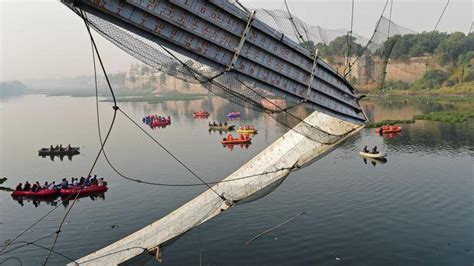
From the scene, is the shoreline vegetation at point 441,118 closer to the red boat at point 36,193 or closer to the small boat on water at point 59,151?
the small boat on water at point 59,151

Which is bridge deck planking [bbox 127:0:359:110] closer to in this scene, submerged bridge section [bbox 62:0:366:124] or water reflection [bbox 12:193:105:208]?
submerged bridge section [bbox 62:0:366:124]

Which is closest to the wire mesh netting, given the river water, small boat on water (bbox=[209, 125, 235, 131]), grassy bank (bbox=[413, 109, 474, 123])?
the river water

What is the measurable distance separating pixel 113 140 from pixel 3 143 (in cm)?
2600

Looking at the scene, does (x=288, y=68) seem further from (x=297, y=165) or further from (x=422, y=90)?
(x=422, y=90)

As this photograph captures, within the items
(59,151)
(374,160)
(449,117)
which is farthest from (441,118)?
(59,151)

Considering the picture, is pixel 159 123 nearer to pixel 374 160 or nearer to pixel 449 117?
pixel 374 160

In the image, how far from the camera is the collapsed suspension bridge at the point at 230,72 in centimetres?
1516

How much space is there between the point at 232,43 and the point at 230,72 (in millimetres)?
1343

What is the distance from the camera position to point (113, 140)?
82375mm

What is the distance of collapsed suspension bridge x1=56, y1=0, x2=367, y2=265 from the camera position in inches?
597

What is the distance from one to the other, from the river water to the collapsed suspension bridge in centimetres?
495

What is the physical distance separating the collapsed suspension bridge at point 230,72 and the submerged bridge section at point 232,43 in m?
0.04

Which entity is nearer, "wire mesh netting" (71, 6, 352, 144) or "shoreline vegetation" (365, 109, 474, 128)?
"wire mesh netting" (71, 6, 352, 144)

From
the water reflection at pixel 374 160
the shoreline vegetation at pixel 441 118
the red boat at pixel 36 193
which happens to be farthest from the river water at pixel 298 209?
the shoreline vegetation at pixel 441 118
